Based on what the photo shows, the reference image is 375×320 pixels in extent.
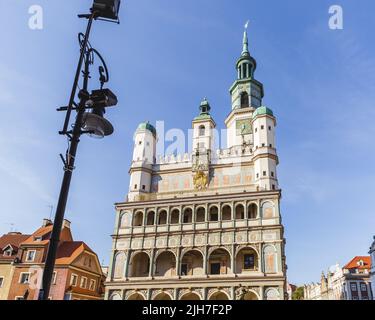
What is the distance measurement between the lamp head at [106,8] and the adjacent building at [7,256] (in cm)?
4310

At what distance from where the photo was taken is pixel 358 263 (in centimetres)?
7306

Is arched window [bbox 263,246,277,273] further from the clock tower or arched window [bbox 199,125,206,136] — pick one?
arched window [bbox 199,125,206,136]

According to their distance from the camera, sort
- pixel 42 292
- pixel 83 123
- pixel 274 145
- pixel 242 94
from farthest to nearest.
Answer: pixel 242 94 < pixel 274 145 < pixel 83 123 < pixel 42 292

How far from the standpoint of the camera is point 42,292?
4781 millimetres

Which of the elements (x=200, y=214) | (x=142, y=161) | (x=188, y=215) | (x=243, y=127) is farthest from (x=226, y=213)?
(x=243, y=127)

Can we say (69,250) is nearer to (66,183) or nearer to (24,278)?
(24,278)

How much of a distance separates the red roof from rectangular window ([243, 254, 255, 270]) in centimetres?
4305

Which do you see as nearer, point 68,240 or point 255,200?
point 255,200

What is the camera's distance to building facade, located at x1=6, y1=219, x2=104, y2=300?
137 feet

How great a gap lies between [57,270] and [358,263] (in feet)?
203

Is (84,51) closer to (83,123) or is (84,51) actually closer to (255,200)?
(83,123)

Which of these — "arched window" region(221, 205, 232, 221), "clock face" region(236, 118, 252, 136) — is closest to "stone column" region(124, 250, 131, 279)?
"arched window" region(221, 205, 232, 221)
